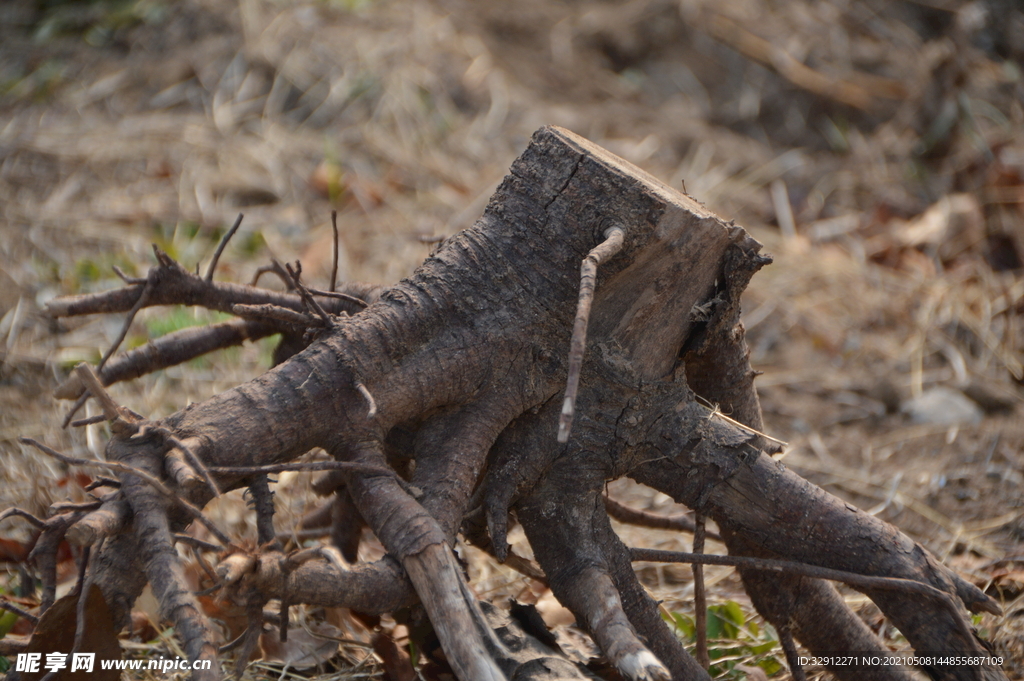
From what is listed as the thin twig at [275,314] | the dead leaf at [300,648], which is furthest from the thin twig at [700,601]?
the thin twig at [275,314]

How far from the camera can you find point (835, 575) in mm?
1545

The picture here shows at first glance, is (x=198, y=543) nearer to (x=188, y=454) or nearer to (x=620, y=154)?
(x=188, y=454)

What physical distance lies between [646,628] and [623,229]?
0.82 m

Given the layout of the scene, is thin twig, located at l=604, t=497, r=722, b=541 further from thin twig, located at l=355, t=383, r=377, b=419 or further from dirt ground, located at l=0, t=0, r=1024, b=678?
thin twig, located at l=355, t=383, r=377, b=419

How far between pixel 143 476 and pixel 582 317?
0.76 m

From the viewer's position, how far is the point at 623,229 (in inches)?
58.5

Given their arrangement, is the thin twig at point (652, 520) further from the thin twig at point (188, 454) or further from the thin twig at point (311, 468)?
the thin twig at point (188, 454)

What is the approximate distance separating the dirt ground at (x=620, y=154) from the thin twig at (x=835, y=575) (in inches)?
16.2

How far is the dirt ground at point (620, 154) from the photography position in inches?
111

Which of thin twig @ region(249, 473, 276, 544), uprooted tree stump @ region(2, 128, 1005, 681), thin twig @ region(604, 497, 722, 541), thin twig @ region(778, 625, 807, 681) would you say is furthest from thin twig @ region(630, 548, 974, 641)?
thin twig @ region(249, 473, 276, 544)

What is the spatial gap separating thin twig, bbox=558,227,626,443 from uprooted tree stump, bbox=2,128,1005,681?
13 mm

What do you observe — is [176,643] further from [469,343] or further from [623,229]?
[623,229]

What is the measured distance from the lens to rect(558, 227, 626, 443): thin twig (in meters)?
1.23

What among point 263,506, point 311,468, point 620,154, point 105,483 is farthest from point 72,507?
point 620,154
